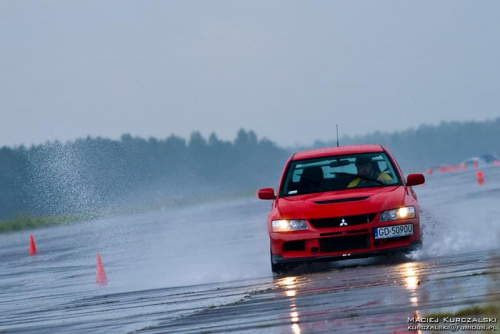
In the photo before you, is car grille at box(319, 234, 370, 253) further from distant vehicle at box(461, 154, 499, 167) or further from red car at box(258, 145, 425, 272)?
distant vehicle at box(461, 154, 499, 167)

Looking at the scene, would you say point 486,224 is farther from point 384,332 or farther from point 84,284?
point 384,332

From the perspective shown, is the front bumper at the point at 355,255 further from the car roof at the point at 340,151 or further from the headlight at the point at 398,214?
the car roof at the point at 340,151

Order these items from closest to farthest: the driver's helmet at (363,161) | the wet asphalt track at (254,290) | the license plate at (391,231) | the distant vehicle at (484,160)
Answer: the wet asphalt track at (254,290)
the license plate at (391,231)
the driver's helmet at (363,161)
the distant vehicle at (484,160)

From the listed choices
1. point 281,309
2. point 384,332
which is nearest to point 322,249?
point 281,309

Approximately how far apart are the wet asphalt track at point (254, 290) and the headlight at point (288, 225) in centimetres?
57

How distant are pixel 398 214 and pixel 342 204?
67 centimetres

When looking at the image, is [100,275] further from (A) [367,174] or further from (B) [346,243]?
(B) [346,243]

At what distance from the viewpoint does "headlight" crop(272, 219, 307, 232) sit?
572 inches

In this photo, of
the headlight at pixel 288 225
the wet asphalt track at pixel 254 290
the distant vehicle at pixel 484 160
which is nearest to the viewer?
the wet asphalt track at pixel 254 290

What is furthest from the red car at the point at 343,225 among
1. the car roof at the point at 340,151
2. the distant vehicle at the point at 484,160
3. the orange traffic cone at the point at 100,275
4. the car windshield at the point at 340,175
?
the distant vehicle at the point at 484,160

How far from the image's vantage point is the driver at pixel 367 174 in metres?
15.6

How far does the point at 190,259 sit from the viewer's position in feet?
70.7

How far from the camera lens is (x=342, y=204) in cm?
1455

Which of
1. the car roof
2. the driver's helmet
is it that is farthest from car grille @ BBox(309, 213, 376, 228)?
the car roof
